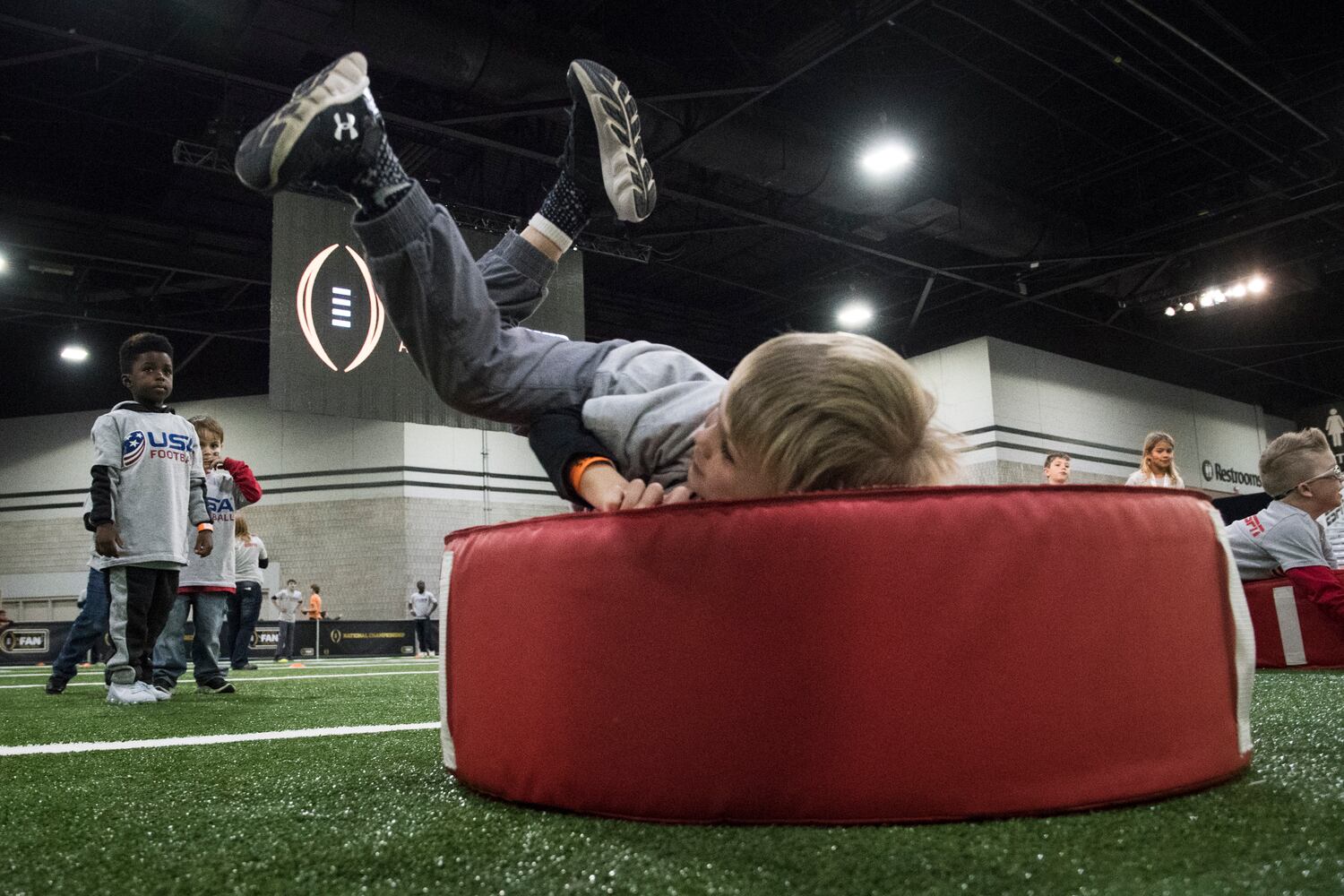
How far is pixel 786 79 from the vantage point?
8.00 m

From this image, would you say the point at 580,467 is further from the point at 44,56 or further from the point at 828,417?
the point at 44,56

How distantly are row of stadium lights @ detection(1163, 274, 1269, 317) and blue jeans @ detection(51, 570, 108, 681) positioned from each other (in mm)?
12695

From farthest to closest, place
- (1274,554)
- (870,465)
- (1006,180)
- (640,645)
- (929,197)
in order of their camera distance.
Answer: (1006,180), (929,197), (1274,554), (870,465), (640,645)

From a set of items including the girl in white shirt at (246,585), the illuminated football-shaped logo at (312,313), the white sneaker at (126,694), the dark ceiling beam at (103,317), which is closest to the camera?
the white sneaker at (126,694)

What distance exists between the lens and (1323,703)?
244cm

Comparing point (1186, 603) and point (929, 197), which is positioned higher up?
point (929, 197)

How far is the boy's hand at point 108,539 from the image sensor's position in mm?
3428

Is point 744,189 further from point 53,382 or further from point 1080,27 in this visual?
point 53,382

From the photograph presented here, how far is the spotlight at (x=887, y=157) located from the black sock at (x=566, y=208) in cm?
713

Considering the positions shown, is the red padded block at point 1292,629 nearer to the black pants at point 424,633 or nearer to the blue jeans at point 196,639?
the blue jeans at point 196,639

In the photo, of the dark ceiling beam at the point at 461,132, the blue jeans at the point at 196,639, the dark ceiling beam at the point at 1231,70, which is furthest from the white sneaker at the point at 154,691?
the dark ceiling beam at the point at 1231,70

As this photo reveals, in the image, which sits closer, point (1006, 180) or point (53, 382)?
point (1006, 180)

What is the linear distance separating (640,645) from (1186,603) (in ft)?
2.47

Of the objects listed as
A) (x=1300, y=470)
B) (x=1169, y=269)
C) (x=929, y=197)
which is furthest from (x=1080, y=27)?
(x=1169, y=269)
